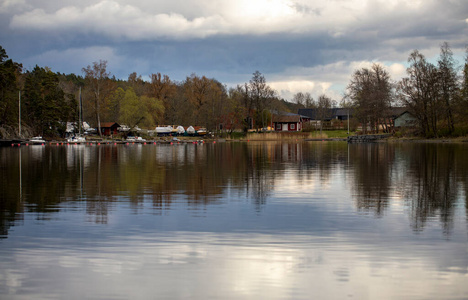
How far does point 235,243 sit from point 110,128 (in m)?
120

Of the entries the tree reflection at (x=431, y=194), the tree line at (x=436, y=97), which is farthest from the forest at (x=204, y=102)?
the tree reflection at (x=431, y=194)

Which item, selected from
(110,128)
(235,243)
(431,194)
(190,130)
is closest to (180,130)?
(190,130)

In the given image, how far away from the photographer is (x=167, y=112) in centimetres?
14275

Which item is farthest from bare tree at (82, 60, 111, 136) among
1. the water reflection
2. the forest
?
the water reflection

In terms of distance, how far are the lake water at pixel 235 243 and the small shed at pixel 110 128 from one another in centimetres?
10748

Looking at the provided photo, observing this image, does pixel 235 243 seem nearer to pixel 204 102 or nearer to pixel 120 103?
pixel 120 103

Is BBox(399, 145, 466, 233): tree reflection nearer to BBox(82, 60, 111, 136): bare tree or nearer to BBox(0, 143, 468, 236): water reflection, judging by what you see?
BBox(0, 143, 468, 236): water reflection

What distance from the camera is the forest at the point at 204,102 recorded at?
8569cm

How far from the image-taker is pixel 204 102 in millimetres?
141375

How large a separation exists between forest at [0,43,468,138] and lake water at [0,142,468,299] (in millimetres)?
74226

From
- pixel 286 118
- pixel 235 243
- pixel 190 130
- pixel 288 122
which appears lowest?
pixel 235 243

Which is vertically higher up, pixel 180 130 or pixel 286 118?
pixel 286 118

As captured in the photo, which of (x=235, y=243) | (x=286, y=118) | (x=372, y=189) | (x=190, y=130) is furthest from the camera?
(x=286, y=118)

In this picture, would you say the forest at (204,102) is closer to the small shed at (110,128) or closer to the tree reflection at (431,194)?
the small shed at (110,128)
